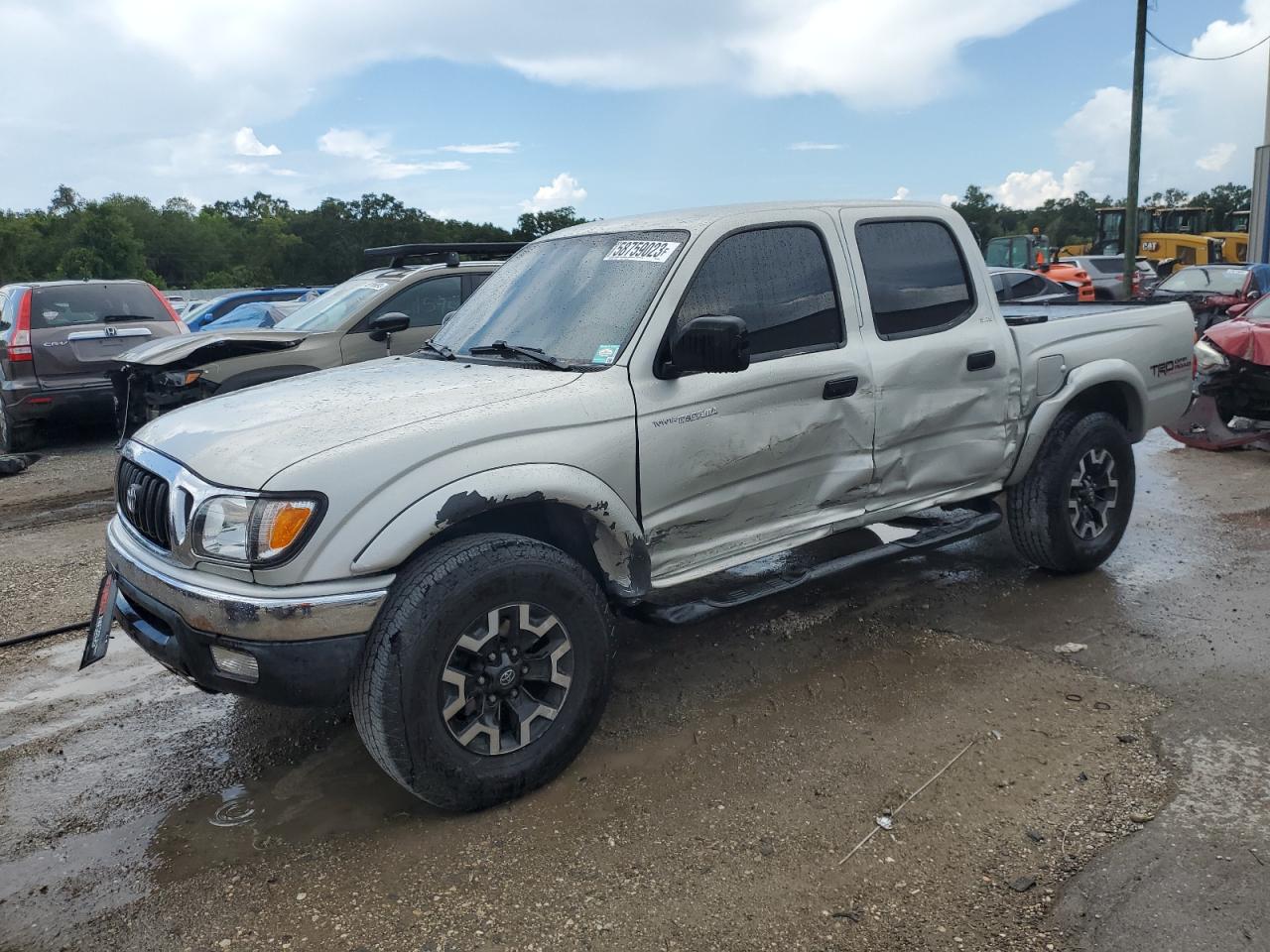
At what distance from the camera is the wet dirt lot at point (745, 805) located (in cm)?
274

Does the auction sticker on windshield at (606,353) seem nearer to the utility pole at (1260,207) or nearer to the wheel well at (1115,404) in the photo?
the wheel well at (1115,404)

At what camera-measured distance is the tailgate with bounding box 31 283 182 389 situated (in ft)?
33.5

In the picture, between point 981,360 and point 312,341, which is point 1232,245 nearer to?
point 312,341

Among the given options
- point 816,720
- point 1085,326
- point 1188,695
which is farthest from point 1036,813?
point 1085,326

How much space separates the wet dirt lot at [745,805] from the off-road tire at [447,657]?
0.54 feet

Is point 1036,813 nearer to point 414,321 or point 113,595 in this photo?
point 113,595

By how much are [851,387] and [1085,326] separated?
182 centimetres

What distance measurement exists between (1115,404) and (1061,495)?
0.79 metres

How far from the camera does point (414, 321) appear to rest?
8.41 meters

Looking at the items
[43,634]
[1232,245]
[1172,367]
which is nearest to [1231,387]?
[1172,367]

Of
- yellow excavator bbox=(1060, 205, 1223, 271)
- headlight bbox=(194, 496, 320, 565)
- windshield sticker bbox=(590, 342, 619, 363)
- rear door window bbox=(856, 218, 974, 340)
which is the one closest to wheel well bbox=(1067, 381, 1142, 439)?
rear door window bbox=(856, 218, 974, 340)

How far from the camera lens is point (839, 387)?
13.4 feet

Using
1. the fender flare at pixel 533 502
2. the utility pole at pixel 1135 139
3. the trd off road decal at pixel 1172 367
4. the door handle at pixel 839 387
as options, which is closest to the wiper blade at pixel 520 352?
the fender flare at pixel 533 502

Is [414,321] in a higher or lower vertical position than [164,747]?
higher
